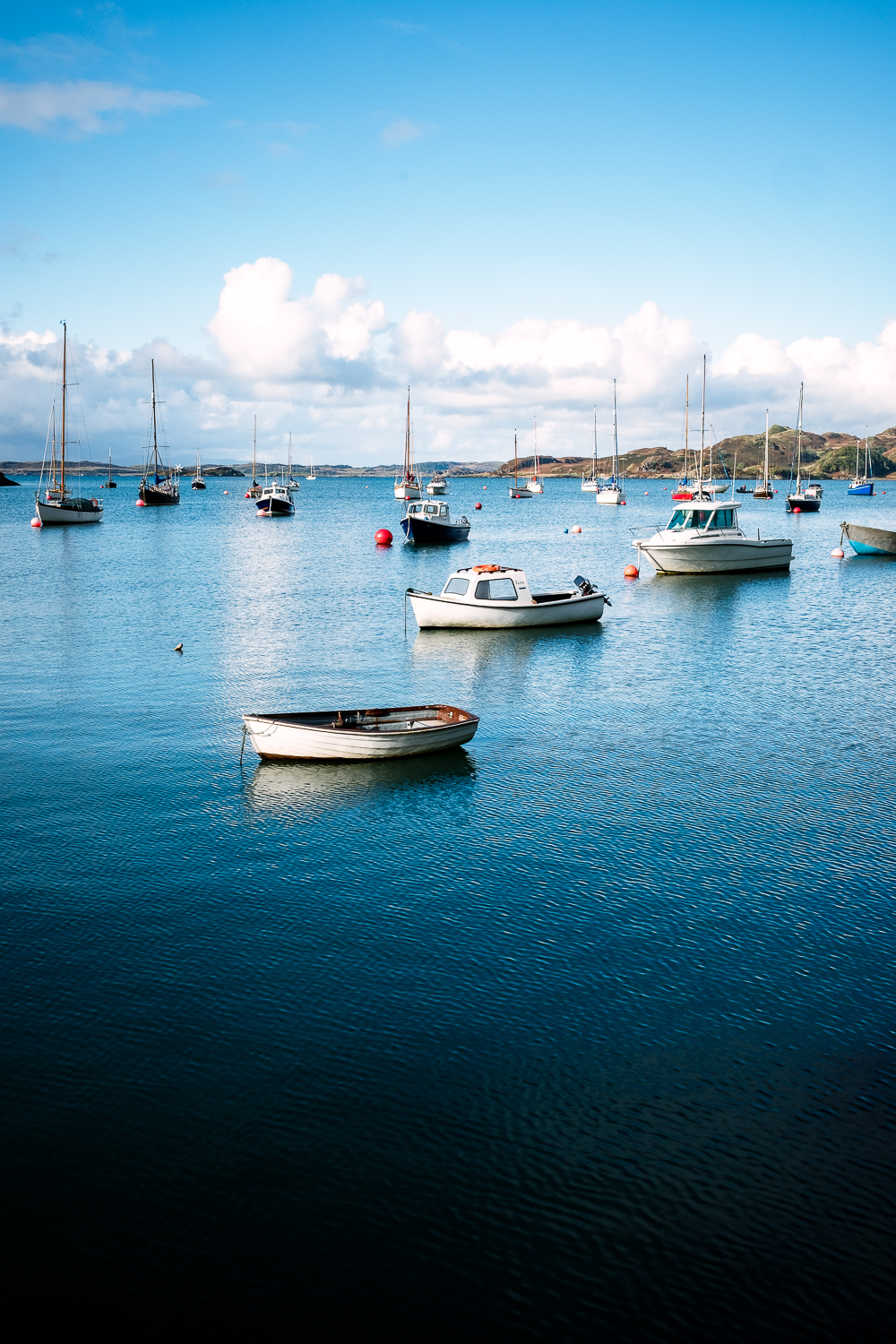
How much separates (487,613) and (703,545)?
2304cm

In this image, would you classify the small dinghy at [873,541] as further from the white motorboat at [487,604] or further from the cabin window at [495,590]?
the cabin window at [495,590]

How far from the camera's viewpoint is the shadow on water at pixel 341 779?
20.9 m

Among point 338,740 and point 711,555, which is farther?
point 711,555

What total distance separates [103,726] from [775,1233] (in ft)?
68.3

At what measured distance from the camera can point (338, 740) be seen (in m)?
22.7

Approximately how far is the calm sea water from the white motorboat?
9986 millimetres

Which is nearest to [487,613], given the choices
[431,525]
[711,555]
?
[711,555]

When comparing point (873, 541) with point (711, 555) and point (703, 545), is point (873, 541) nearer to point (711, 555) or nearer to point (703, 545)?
point (711, 555)

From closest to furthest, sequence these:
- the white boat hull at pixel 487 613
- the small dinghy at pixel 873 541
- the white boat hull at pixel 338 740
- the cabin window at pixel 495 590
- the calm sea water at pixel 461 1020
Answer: the calm sea water at pixel 461 1020
the white boat hull at pixel 338 740
the white boat hull at pixel 487 613
the cabin window at pixel 495 590
the small dinghy at pixel 873 541

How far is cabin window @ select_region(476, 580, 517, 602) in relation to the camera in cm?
3956

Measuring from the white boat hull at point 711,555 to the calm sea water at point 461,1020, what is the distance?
3005 centimetres

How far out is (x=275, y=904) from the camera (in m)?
15.9

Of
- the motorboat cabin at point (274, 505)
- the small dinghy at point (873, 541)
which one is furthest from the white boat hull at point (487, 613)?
the motorboat cabin at point (274, 505)

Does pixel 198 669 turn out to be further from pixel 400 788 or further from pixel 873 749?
pixel 873 749
